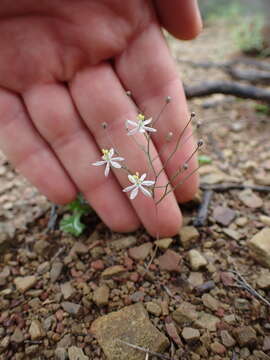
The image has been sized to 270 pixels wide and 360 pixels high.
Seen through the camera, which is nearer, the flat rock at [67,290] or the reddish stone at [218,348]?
the reddish stone at [218,348]

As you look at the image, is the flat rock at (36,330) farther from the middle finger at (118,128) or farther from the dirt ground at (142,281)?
the middle finger at (118,128)

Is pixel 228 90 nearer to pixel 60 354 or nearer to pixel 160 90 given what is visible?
pixel 160 90

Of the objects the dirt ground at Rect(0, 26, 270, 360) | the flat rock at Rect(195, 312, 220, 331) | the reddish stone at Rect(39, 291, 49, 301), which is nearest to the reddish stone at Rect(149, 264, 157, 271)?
the dirt ground at Rect(0, 26, 270, 360)

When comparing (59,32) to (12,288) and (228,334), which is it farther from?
(228,334)

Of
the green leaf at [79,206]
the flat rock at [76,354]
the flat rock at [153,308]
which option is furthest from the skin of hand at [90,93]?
the flat rock at [76,354]

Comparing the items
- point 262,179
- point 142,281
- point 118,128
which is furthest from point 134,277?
point 262,179

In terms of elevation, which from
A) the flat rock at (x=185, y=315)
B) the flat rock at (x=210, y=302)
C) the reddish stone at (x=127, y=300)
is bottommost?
the flat rock at (x=210, y=302)
